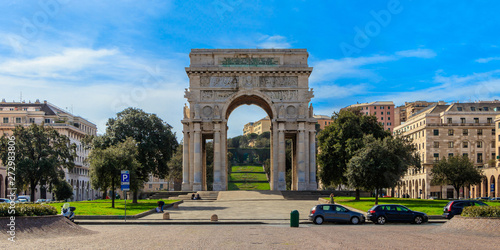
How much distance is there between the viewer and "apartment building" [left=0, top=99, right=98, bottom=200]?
119 m

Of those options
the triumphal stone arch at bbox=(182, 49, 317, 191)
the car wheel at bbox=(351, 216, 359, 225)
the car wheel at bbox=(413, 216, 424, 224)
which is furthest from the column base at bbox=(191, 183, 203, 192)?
the car wheel at bbox=(413, 216, 424, 224)

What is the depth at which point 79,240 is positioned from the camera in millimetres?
24984

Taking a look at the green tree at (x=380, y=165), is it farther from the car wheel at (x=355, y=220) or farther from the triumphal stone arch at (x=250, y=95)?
the car wheel at (x=355, y=220)

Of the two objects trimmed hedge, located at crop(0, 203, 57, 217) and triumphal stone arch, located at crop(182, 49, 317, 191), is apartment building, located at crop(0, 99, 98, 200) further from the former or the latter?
trimmed hedge, located at crop(0, 203, 57, 217)

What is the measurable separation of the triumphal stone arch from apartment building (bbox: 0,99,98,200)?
1665 inches

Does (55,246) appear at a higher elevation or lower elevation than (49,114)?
lower

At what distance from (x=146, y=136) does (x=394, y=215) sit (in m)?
45.3

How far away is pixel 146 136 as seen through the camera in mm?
77000

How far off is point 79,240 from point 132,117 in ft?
173

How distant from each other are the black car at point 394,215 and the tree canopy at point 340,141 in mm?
35740

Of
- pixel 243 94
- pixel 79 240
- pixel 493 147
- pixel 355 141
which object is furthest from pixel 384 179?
pixel 493 147

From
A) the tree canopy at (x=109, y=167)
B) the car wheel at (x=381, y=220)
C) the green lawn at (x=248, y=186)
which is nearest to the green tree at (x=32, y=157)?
the tree canopy at (x=109, y=167)

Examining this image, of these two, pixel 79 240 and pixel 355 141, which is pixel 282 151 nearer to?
pixel 355 141

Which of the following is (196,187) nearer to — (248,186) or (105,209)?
(105,209)
